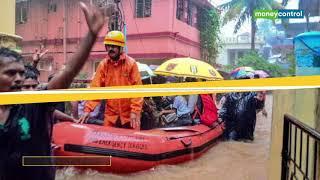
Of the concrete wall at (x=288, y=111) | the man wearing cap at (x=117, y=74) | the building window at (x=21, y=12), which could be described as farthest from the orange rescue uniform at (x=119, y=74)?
the concrete wall at (x=288, y=111)

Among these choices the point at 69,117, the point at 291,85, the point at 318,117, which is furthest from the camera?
the point at 318,117

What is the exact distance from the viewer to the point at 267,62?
1.68 meters

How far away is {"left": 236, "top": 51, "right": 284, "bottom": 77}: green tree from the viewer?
167 cm

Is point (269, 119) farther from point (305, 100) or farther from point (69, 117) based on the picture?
point (69, 117)

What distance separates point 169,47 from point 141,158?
1.61ft

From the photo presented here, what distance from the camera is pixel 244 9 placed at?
5.48ft

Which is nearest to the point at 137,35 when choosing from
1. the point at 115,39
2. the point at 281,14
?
the point at 115,39

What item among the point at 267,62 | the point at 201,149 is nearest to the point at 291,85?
the point at 267,62

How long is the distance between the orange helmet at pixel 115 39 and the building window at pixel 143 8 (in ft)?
0.35

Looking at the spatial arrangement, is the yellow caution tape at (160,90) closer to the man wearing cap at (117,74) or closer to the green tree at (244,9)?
the man wearing cap at (117,74)

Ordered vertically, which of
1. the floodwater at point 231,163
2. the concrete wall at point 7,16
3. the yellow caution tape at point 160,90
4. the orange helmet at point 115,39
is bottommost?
the floodwater at point 231,163

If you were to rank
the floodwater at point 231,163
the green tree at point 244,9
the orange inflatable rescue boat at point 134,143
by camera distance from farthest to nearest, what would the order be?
the floodwater at point 231,163 < the orange inflatable rescue boat at point 134,143 < the green tree at point 244,9

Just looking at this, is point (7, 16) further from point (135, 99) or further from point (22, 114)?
point (135, 99)

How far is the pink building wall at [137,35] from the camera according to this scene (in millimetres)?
1670
